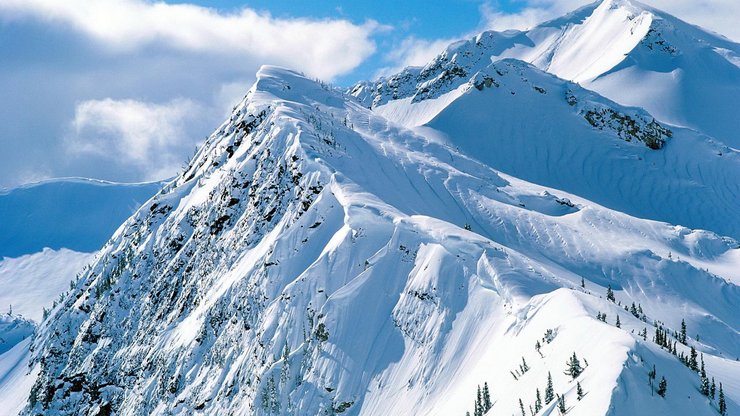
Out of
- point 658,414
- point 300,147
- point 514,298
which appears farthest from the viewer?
point 300,147

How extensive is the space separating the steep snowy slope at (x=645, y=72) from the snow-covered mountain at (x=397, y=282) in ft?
127

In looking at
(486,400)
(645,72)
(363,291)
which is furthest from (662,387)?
(645,72)

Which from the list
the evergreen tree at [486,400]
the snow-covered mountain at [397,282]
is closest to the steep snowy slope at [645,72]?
the snow-covered mountain at [397,282]

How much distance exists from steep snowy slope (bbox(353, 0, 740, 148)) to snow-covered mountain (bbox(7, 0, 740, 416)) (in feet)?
127

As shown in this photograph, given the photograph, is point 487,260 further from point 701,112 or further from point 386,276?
point 701,112

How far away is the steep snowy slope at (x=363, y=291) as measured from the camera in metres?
39.2

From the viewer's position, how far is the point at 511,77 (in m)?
143

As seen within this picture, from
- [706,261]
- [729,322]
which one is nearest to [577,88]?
[706,261]

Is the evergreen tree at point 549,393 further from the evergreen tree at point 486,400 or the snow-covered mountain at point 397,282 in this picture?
the evergreen tree at point 486,400

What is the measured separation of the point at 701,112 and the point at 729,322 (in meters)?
111

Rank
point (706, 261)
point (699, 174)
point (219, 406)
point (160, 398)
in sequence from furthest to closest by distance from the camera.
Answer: point (699, 174) < point (706, 261) < point (160, 398) < point (219, 406)

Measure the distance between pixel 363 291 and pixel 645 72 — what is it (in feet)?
482

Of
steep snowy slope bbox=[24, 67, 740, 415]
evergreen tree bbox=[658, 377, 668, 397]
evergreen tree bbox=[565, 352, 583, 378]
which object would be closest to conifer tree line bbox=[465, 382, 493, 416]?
steep snowy slope bbox=[24, 67, 740, 415]

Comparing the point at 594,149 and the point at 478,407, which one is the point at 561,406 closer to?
the point at 478,407
